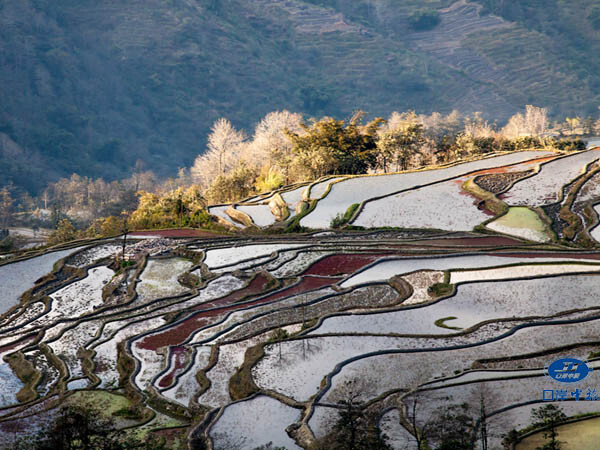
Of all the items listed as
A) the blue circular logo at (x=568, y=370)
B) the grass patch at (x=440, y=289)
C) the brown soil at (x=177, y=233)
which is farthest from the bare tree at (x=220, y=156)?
the blue circular logo at (x=568, y=370)

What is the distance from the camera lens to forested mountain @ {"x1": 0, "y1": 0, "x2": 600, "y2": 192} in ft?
469

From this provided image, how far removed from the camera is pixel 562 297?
2327cm

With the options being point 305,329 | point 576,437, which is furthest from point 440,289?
point 576,437

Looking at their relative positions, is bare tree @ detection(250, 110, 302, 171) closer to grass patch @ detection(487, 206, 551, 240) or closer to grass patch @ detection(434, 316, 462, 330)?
grass patch @ detection(487, 206, 551, 240)

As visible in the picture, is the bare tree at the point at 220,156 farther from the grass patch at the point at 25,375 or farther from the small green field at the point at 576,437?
the small green field at the point at 576,437

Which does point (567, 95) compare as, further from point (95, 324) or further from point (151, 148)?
point (95, 324)

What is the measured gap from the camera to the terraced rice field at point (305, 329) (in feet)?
54.1

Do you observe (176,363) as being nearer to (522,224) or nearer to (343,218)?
(343,218)

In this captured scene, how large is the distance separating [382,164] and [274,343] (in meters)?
45.9

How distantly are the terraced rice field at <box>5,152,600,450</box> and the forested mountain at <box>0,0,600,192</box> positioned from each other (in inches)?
4014

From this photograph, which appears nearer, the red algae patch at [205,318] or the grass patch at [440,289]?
the red algae patch at [205,318]

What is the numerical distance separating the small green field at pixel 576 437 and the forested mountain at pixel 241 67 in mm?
121710

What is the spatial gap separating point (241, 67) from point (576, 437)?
526ft

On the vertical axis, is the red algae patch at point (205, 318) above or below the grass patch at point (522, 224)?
below
